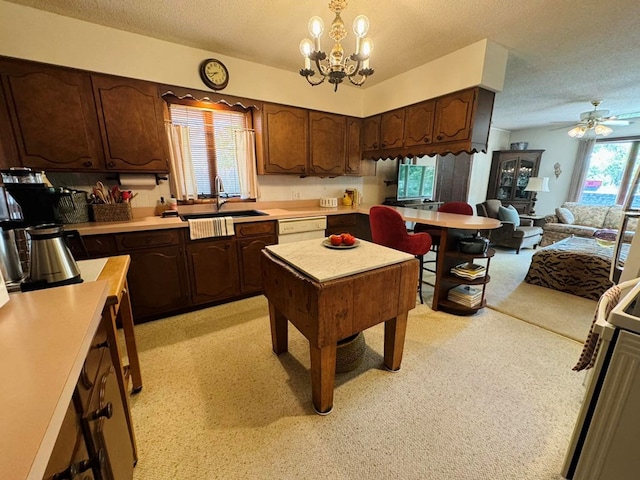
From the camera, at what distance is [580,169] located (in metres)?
5.96

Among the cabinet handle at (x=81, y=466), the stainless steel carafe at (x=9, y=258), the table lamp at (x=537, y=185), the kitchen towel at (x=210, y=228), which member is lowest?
the cabinet handle at (x=81, y=466)

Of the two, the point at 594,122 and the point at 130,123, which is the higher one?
the point at 594,122

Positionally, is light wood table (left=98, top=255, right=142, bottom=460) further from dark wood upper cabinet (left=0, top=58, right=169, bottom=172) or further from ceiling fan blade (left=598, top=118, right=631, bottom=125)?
ceiling fan blade (left=598, top=118, right=631, bottom=125)

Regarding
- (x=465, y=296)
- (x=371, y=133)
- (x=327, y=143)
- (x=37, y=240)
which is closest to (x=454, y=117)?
(x=371, y=133)

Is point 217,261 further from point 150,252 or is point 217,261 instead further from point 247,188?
point 247,188

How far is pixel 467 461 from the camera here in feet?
4.33

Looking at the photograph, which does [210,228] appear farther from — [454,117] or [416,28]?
[454,117]

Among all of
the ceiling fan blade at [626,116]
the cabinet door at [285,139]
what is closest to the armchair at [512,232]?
the ceiling fan blade at [626,116]

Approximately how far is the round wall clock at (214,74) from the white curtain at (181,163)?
0.54m

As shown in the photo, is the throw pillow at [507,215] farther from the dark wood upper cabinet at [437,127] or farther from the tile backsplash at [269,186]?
the tile backsplash at [269,186]

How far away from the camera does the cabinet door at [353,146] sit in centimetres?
383

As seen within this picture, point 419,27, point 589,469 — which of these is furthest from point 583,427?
point 419,27

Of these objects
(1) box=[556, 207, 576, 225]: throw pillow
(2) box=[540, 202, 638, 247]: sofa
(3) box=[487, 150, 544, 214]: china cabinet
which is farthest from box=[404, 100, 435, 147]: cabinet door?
(3) box=[487, 150, 544, 214]: china cabinet

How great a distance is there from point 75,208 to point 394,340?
2906mm
